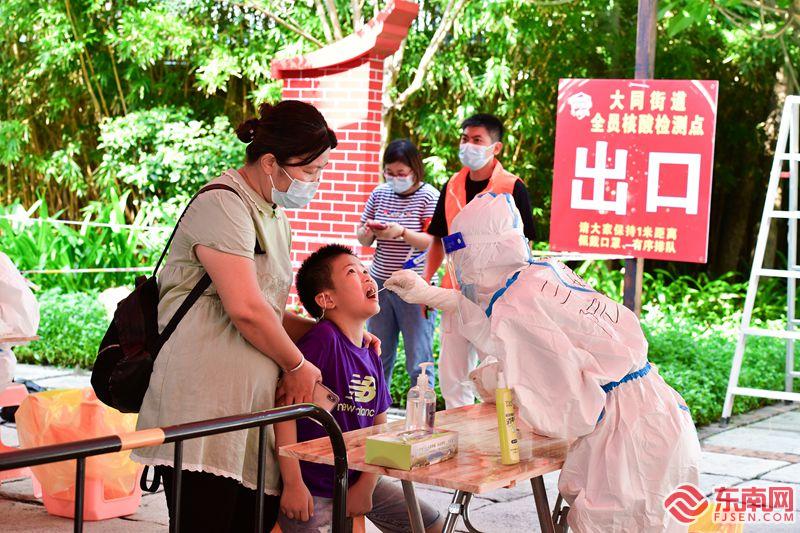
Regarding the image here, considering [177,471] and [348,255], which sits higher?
[348,255]

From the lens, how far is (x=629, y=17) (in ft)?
41.3

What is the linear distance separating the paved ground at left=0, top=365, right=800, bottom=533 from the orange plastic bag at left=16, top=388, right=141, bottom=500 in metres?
0.19

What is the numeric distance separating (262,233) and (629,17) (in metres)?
10.6

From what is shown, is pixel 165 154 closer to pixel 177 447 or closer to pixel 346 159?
pixel 346 159

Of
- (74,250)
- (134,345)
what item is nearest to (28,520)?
(134,345)

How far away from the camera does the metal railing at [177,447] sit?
5.85ft

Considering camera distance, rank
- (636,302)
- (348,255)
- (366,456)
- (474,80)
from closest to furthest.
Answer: (366,456)
(348,255)
(636,302)
(474,80)

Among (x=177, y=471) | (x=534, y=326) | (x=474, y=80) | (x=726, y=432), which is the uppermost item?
(x=474, y=80)

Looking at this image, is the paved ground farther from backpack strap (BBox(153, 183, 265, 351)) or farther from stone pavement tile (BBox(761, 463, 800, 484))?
backpack strap (BBox(153, 183, 265, 351))

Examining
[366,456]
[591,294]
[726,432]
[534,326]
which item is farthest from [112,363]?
[726,432]

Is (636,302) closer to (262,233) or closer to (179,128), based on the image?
(262,233)

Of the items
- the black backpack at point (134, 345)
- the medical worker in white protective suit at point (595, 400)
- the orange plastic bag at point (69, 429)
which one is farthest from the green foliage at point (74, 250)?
the medical worker in white protective suit at point (595, 400)

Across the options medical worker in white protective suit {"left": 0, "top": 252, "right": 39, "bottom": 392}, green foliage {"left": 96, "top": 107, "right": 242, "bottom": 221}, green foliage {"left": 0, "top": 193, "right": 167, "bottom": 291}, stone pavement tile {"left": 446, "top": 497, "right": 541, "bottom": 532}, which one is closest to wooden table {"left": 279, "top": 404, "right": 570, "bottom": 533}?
stone pavement tile {"left": 446, "top": 497, "right": 541, "bottom": 532}

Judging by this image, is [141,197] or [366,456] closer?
[366,456]
